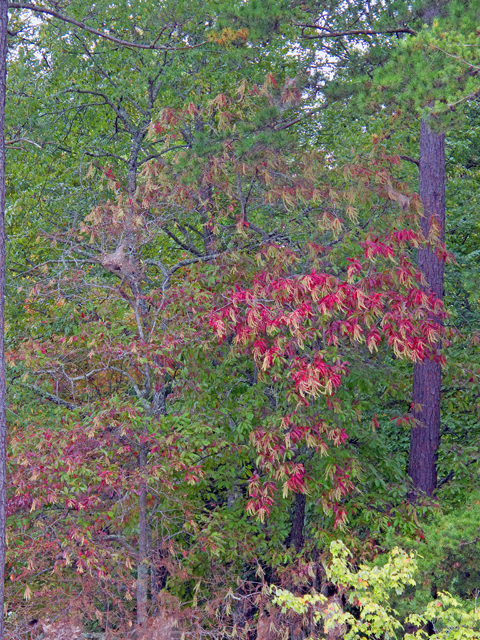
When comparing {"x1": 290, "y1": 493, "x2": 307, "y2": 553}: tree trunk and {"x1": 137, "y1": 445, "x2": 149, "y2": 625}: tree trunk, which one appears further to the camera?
{"x1": 290, "y1": 493, "x2": 307, "y2": 553}: tree trunk

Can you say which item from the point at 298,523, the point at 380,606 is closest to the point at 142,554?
the point at 298,523

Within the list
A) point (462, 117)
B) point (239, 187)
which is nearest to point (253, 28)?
point (239, 187)

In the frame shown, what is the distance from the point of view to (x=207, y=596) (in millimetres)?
8125

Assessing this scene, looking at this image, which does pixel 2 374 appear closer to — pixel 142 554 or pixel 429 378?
pixel 142 554

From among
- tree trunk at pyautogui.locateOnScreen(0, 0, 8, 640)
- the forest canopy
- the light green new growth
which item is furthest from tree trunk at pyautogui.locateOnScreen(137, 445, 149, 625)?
the light green new growth

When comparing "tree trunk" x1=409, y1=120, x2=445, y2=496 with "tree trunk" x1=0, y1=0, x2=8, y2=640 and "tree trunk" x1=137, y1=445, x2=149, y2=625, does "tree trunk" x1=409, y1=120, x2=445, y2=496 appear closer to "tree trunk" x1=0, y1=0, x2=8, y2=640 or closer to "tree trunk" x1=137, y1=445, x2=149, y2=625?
"tree trunk" x1=137, y1=445, x2=149, y2=625

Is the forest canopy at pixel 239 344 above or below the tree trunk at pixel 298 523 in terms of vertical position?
above

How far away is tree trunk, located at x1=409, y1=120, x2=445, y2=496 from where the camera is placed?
8484 millimetres

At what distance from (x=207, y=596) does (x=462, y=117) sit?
6316 millimetres

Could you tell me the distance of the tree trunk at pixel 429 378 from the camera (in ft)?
27.8

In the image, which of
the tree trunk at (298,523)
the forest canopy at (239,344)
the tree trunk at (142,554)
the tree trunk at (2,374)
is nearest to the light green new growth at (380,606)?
the forest canopy at (239,344)

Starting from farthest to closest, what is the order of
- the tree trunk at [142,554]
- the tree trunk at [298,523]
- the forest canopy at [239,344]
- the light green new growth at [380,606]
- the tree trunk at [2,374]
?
1. the tree trunk at [298,523]
2. the tree trunk at [142,554]
3. the forest canopy at [239,344]
4. the tree trunk at [2,374]
5. the light green new growth at [380,606]

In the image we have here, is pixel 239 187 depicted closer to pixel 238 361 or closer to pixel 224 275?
pixel 224 275

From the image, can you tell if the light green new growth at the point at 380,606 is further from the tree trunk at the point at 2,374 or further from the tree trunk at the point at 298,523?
the tree trunk at the point at 2,374
